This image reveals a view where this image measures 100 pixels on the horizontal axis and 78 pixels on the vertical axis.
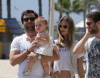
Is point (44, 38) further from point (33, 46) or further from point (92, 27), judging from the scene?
point (92, 27)

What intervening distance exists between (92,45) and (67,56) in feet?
3.10

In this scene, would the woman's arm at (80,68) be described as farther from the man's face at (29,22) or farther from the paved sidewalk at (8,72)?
the paved sidewalk at (8,72)

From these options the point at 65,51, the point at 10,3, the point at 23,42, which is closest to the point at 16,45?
the point at 23,42

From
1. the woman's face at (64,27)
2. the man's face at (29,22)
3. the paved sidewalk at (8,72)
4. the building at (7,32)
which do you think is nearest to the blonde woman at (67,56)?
the woman's face at (64,27)

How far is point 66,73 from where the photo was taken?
4.17 m

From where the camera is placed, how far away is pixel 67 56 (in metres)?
4.21

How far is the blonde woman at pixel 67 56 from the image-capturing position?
4.18 meters

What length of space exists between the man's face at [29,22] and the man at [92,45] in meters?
0.63

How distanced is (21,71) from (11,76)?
7.04m

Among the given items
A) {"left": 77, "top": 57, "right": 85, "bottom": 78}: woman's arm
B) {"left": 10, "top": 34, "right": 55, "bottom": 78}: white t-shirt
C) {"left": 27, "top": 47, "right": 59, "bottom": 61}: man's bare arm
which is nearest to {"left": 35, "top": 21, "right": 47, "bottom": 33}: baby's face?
{"left": 10, "top": 34, "right": 55, "bottom": 78}: white t-shirt

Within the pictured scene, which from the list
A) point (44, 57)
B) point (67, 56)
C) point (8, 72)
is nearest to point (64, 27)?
point (67, 56)

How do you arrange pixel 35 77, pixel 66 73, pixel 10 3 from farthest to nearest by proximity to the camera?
pixel 10 3, pixel 66 73, pixel 35 77

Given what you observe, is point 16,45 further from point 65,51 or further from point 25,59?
point 65,51

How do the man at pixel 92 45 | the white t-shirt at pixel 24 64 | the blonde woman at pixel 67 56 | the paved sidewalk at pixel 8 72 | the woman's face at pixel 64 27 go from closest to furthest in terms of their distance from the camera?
the man at pixel 92 45, the white t-shirt at pixel 24 64, the blonde woman at pixel 67 56, the woman's face at pixel 64 27, the paved sidewalk at pixel 8 72
